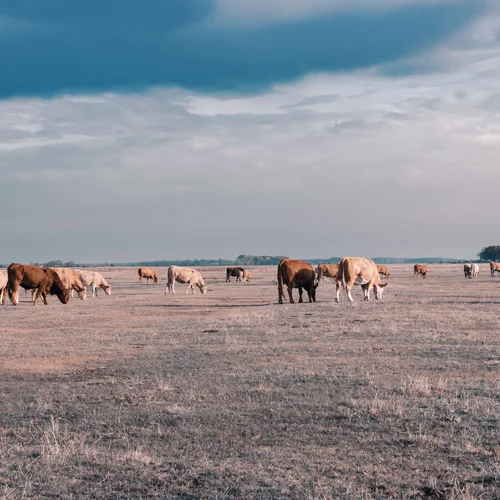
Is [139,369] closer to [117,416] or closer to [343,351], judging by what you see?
[117,416]

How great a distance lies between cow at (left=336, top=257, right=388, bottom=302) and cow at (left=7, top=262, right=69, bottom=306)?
14348 millimetres

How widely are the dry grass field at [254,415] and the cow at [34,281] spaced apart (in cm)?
1403

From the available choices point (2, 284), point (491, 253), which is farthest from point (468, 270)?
point (491, 253)

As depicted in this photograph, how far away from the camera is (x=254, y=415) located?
8.27m

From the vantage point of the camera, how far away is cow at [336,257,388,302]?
28.0m

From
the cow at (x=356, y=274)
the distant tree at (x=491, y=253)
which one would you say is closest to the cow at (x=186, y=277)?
the cow at (x=356, y=274)

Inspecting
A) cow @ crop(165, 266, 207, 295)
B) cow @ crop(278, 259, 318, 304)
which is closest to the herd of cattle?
cow @ crop(278, 259, 318, 304)

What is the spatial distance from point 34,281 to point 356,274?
16387mm

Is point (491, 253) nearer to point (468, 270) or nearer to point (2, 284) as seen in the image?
point (468, 270)

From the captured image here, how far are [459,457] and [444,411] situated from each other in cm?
186

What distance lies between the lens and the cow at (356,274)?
2795cm

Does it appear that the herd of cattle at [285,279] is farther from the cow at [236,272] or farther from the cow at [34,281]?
the cow at [236,272]

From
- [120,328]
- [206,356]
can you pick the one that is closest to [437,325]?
[206,356]

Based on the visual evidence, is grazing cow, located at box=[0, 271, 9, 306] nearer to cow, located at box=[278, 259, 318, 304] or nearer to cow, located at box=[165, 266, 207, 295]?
cow, located at box=[165, 266, 207, 295]
